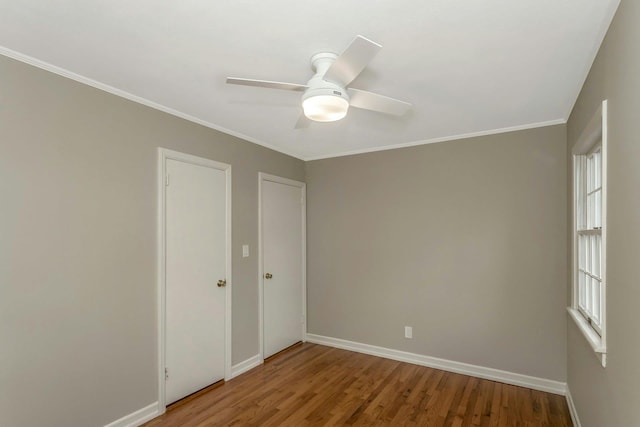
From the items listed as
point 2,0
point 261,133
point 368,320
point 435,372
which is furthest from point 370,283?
point 2,0

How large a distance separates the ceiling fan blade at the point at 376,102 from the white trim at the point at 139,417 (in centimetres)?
272

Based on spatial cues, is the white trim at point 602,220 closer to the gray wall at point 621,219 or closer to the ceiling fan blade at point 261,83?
the gray wall at point 621,219

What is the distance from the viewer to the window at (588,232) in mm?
2010

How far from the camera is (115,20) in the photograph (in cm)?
162

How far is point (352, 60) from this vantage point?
1580 millimetres

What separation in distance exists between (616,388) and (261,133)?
3.21 m

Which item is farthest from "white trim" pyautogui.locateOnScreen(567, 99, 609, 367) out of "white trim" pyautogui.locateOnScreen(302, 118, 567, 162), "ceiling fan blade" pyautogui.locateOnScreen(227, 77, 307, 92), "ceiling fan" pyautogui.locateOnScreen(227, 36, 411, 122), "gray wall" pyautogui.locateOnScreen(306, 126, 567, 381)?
"ceiling fan blade" pyautogui.locateOnScreen(227, 77, 307, 92)

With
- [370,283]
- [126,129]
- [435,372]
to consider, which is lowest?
[435,372]

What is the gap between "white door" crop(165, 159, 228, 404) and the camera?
2.81 m

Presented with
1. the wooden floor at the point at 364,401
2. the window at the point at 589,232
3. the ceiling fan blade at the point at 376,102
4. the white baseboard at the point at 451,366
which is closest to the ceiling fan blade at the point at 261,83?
the ceiling fan blade at the point at 376,102

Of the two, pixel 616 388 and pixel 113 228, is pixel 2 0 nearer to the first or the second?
pixel 113 228

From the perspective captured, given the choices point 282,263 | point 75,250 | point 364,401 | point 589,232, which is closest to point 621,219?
point 589,232

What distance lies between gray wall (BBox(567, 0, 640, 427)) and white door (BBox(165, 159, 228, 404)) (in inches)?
113

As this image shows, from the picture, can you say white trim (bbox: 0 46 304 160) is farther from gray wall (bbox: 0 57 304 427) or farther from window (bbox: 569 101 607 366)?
window (bbox: 569 101 607 366)
